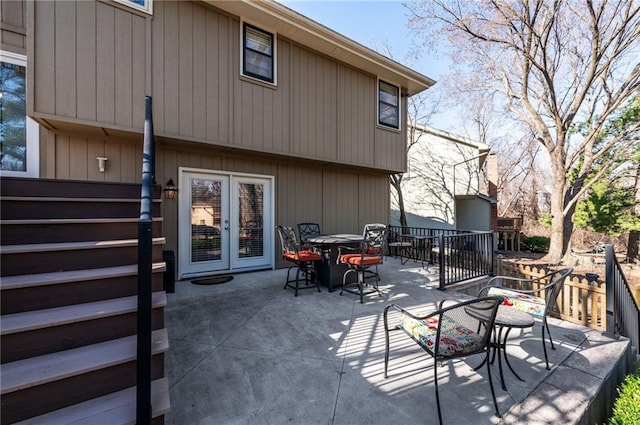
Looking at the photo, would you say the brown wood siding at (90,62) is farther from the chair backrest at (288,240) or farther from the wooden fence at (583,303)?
the wooden fence at (583,303)

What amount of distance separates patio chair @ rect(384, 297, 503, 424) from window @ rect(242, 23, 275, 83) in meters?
5.23

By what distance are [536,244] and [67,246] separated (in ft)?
51.8

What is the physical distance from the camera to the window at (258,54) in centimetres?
527

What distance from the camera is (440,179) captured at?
11453 millimetres

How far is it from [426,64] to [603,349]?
343 inches

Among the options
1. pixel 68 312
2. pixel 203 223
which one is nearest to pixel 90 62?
pixel 203 223

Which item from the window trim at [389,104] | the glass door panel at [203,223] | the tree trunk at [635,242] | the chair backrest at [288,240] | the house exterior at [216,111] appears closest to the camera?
the house exterior at [216,111]

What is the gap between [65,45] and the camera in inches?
148

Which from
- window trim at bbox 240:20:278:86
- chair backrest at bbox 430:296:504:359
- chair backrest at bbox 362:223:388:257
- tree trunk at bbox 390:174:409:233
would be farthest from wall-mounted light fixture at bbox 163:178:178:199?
tree trunk at bbox 390:174:409:233

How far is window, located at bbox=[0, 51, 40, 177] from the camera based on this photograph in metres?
3.75

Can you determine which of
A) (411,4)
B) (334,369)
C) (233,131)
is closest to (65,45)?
(233,131)

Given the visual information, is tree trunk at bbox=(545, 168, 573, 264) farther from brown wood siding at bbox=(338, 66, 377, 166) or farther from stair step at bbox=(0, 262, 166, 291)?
stair step at bbox=(0, 262, 166, 291)

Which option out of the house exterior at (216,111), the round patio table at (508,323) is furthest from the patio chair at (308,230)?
the round patio table at (508,323)

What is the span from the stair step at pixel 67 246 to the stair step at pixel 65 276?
165 mm
